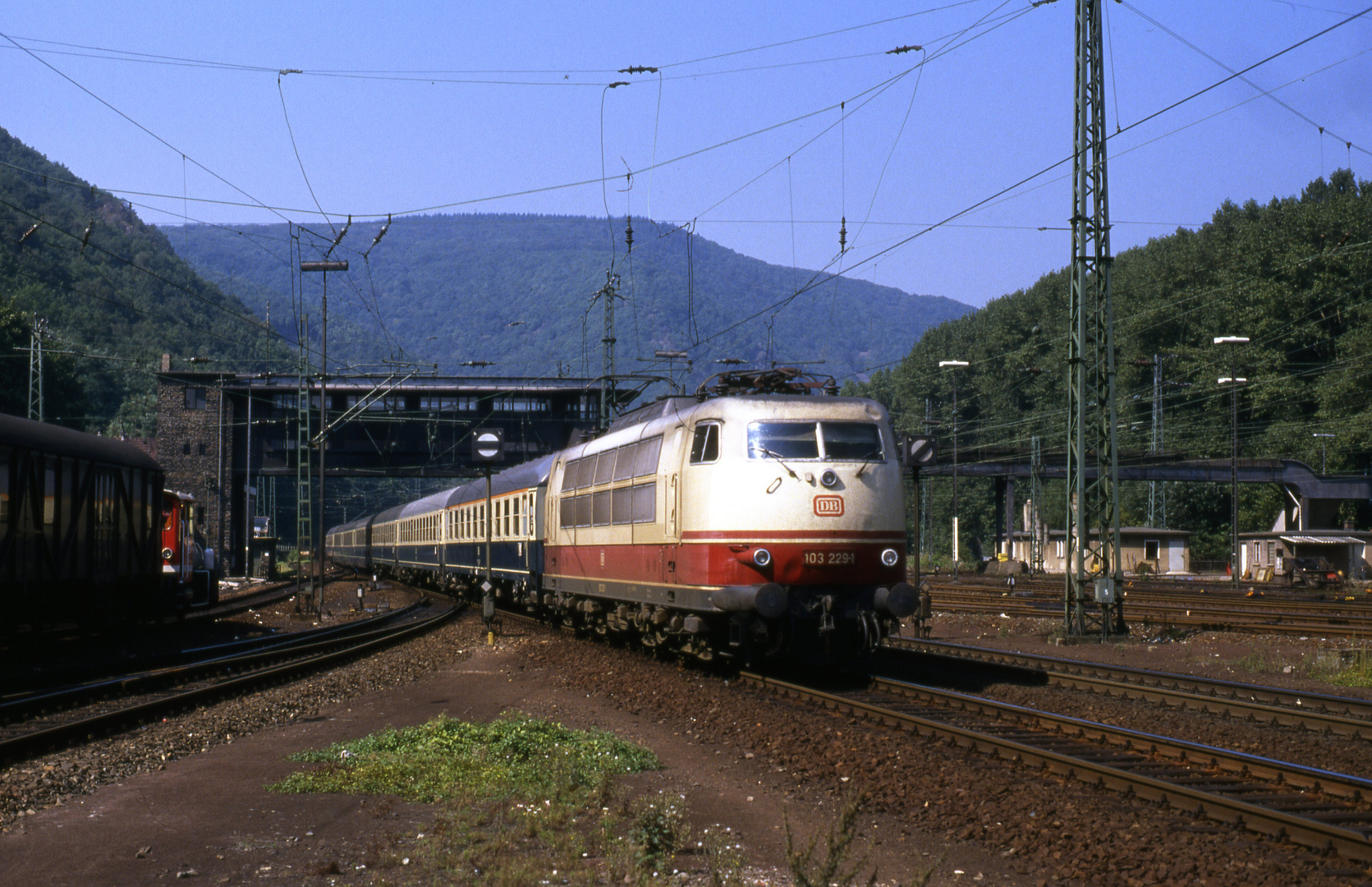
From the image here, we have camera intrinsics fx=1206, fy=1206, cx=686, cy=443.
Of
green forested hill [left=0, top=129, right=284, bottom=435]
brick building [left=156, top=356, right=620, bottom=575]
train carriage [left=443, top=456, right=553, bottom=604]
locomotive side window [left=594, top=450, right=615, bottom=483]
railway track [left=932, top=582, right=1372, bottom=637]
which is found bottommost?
railway track [left=932, top=582, right=1372, bottom=637]

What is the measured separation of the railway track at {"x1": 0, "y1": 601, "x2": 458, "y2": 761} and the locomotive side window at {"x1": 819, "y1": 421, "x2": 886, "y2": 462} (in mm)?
8063

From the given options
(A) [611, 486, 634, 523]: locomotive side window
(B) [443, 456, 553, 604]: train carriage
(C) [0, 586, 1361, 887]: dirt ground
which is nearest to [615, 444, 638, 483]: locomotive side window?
(A) [611, 486, 634, 523]: locomotive side window

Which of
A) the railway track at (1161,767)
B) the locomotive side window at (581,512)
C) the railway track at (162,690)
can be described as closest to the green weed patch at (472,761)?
the railway track at (162,690)

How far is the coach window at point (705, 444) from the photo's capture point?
15.0m

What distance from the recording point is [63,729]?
1110 cm

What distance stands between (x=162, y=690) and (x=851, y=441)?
30.1 ft

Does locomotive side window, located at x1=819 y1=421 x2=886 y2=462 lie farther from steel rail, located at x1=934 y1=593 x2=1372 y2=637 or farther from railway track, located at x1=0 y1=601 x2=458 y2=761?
steel rail, located at x1=934 y1=593 x2=1372 y2=637

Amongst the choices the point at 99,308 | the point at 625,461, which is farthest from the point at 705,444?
the point at 99,308

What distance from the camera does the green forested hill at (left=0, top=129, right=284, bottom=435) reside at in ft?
263

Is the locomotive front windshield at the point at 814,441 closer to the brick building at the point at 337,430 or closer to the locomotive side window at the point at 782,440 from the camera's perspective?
the locomotive side window at the point at 782,440

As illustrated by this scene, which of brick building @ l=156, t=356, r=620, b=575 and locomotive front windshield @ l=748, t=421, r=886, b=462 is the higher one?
brick building @ l=156, t=356, r=620, b=575

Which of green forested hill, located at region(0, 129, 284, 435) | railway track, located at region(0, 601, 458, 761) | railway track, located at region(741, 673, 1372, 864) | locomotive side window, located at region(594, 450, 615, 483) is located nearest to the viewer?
railway track, located at region(741, 673, 1372, 864)

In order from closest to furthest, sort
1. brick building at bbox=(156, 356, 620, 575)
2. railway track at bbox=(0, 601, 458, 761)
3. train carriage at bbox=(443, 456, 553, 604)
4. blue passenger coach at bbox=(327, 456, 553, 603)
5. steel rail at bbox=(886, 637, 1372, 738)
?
railway track at bbox=(0, 601, 458, 761) → steel rail at bbox=(886, 637, 1372, 738) → train carriage at bbox=(443, 456, 553, 604) → blue passenger coach at bbox=(327, 456, 553, 603) → brick building at bbox=(156, 356, 620, 575)

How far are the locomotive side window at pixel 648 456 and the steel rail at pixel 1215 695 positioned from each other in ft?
17.7
